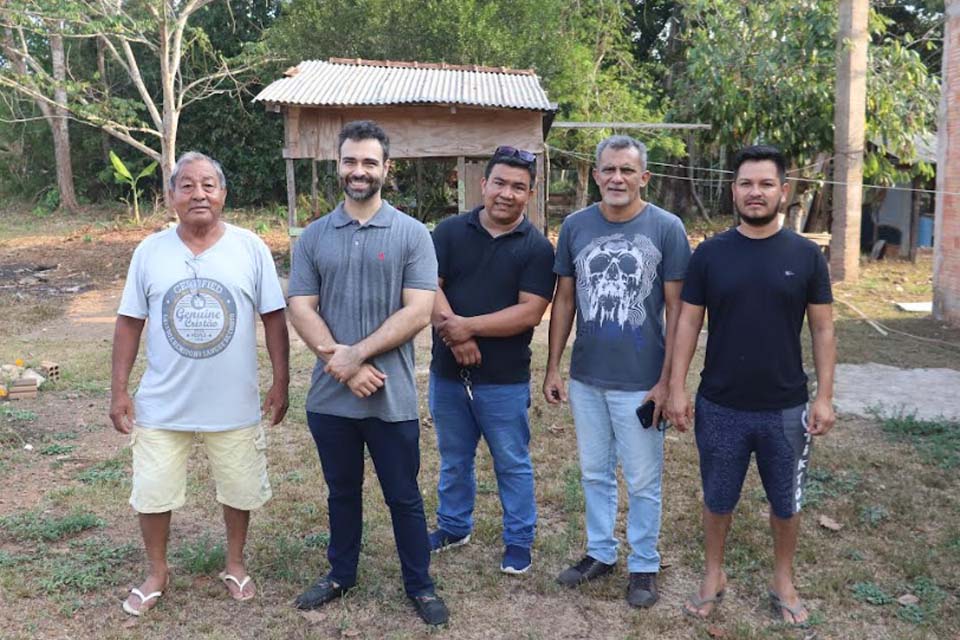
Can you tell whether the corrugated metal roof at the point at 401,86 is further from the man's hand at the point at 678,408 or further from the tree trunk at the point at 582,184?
the man's hand at the point at 678,408

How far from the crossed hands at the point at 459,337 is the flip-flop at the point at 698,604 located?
130 cm

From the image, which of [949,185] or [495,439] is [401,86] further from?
[495,439]

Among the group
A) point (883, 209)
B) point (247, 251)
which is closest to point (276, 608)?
point (247, 251)

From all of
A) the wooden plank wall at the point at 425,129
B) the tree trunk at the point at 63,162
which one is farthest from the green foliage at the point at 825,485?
the tree trunk at the point at 63,162

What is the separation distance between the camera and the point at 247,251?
11.1ft

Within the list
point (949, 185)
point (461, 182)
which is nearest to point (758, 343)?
point (949, 185)

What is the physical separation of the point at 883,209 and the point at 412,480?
55.4 feet

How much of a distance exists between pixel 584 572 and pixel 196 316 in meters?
1.93

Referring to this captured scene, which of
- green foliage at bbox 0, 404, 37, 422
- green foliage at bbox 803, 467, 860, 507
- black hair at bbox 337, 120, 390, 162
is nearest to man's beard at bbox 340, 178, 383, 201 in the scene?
black hair at bbox 337, 120, 390, 162

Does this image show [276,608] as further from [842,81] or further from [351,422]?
[842,81]

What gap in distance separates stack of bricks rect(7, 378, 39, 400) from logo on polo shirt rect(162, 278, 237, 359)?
426 cm

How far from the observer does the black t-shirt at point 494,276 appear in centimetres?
358

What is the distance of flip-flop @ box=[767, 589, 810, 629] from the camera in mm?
3359

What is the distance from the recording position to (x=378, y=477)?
11.1 ft
